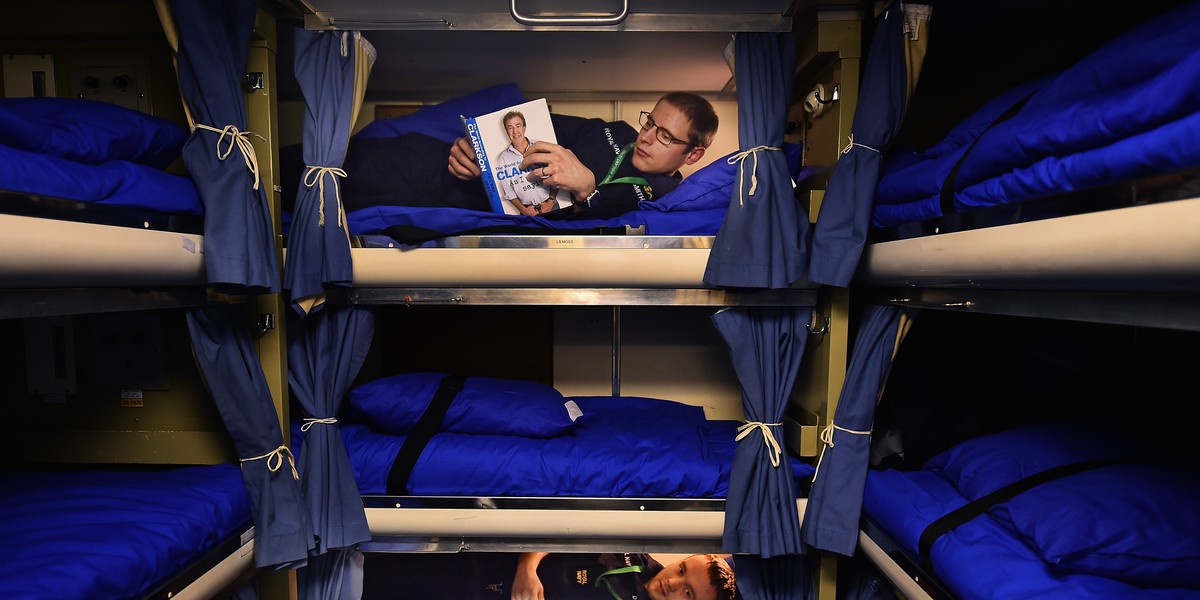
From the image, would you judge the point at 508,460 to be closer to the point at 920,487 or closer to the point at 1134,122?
→ the point at 920,487

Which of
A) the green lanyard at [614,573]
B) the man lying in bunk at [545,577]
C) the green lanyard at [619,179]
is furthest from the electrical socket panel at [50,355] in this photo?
the green lanyard at [614,573]

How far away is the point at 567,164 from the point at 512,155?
0.19 m

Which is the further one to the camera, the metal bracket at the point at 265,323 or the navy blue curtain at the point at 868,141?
the metal bracket at the point at 265,323

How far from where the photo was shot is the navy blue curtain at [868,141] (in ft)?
5.14

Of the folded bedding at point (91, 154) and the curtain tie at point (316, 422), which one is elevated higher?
the folded bedding at point (91, 154)

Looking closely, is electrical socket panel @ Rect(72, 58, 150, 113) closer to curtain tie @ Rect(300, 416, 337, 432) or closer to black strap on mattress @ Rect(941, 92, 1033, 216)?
curtain tie @ Rect(300, 416, 337, 432)

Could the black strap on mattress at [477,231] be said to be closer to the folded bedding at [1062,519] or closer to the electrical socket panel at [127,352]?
the electrical socket panel at [127,352]

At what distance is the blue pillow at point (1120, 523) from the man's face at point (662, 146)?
1460 mm

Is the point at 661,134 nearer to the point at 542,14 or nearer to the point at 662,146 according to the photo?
the point at 662,146

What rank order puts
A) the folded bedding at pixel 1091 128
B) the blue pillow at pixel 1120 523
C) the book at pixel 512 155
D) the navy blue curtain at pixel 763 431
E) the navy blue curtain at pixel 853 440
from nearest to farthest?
Result: 1. the folded bedding at pixel 1091 128
2. the blue pillow at pixel 1120 523
3. the navy blue curtain at pixel 853 440
4. the navy blue curtain at pixel 763 431
5. the book at pixel 512 155

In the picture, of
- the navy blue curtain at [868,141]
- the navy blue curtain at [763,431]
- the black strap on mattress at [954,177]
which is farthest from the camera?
the navy blue curtain at [763,431]

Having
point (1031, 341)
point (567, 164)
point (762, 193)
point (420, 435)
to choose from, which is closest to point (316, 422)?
point (420, 435)

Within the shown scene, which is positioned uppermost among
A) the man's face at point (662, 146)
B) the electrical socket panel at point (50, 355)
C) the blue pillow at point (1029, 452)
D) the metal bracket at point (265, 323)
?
the man's face at point (662, 146)

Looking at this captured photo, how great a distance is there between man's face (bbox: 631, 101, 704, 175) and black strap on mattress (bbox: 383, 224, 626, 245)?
1.28 ft
